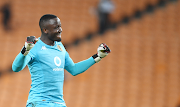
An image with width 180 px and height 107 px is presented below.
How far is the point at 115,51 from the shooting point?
796cm

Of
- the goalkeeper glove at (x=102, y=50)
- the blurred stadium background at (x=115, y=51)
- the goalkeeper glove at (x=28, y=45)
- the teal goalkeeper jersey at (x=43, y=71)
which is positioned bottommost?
the teal goalkeeper jersey at (x=43, y=71)

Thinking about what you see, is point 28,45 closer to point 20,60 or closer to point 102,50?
point 20,60

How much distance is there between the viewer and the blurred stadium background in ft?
23.3

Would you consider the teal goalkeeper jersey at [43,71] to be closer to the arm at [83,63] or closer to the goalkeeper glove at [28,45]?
the goalkeeper glove at [28,45]

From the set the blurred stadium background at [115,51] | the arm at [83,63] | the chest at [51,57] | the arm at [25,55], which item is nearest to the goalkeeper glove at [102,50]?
the arm at [83,63]

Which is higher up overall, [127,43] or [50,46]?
[127,43]

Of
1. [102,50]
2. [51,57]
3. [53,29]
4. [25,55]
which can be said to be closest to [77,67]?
[102,50]

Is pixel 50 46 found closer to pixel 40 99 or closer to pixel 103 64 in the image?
pixel 40 99

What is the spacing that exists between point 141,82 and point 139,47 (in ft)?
3.78

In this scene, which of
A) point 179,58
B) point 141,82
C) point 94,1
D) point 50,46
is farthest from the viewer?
point 94,1

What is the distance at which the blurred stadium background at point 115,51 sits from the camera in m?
7.09

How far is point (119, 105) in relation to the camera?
275 inches

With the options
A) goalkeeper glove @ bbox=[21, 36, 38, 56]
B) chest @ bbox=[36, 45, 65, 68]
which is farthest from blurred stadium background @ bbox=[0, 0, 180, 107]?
goalkeeper glove @ bbox=[21, 36, 38, 56]

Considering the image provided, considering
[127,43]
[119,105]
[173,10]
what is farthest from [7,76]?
[173,10]
